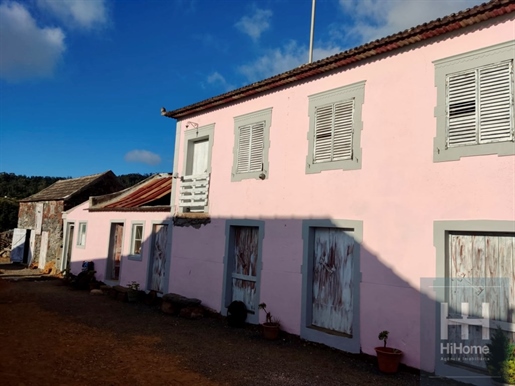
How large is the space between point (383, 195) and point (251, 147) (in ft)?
12.9

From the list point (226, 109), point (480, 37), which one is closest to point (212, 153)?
point (226, 109)

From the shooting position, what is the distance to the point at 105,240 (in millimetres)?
15227

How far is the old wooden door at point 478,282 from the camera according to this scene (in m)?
5.67

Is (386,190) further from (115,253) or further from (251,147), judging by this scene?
(115,253)

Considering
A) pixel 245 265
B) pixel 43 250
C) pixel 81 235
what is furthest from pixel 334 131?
pixel 43 250

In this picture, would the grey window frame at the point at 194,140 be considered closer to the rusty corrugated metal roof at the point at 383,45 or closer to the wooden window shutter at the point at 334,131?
the rusty corrugated metal roof at the point at 383,45

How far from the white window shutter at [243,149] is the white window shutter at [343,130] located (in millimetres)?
2700

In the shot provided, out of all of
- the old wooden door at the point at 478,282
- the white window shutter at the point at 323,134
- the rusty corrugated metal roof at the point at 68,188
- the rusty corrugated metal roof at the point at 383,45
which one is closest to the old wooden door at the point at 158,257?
the rusty corrugated metal roof at the point at 383,45

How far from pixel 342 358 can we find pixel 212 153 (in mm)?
6486

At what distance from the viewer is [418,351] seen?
6.26 m

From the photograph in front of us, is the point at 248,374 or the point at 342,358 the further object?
the point at 342,358

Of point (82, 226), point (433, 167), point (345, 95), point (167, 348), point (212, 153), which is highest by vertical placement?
point (345, 95)

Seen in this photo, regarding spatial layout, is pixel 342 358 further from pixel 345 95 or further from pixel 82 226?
pixel 82 226

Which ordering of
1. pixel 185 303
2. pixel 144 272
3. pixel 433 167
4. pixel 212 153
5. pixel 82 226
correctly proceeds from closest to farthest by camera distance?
pixel 433 167 → pixel 185 303 → pixel 212 153 → pixel 144 272 → pixel 82 226
